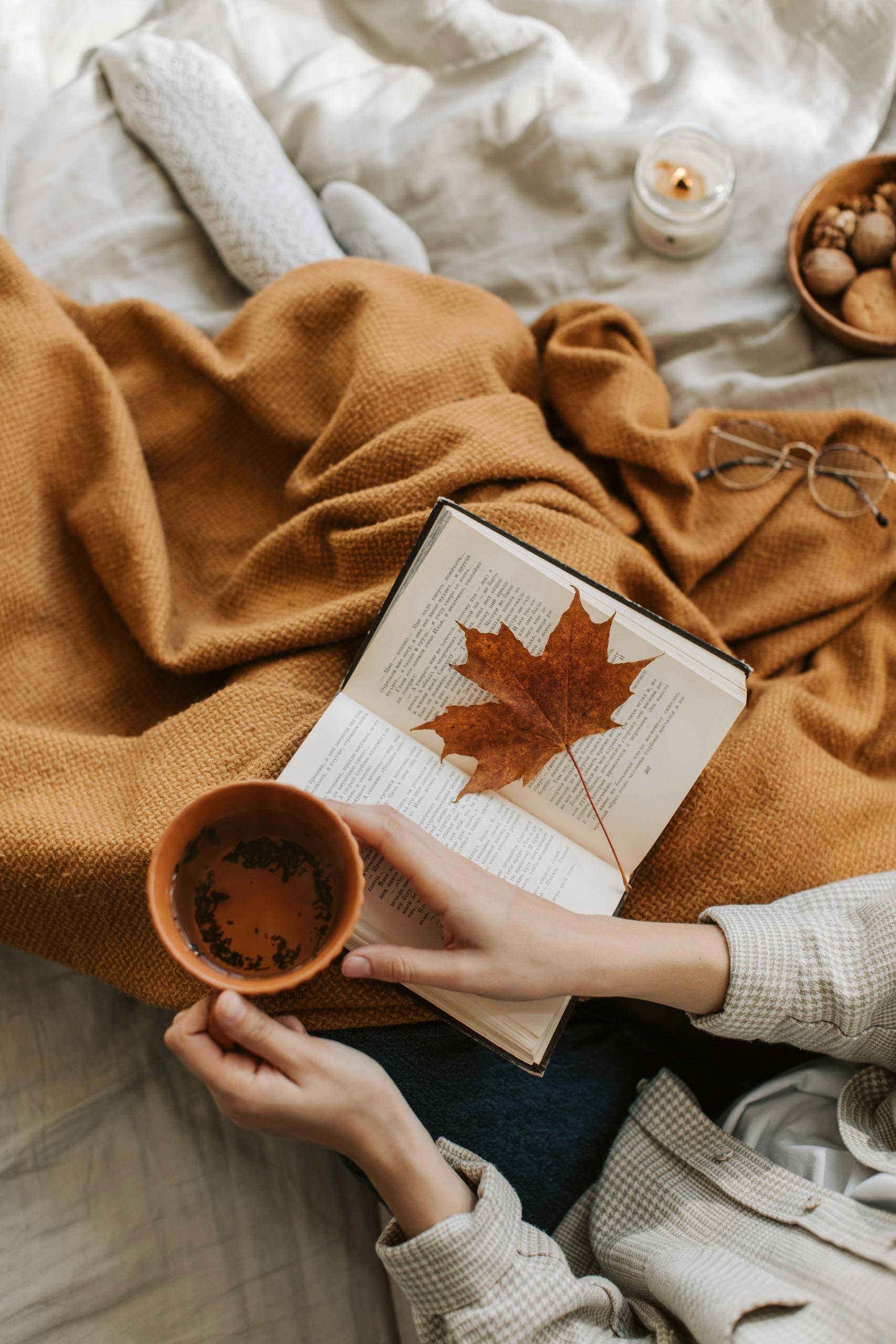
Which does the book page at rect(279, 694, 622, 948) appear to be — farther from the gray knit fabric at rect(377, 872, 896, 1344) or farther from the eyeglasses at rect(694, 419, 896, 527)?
the eyeglasses at rect(694, 419, 896, 527)

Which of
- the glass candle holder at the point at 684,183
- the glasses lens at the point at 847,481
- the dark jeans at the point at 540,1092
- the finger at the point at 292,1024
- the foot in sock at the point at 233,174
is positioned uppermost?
the foot in sock at the point at 233,174

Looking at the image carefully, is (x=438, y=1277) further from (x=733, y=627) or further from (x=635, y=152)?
(x=635, y=152)

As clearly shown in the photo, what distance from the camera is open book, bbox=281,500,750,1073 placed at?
72 cm

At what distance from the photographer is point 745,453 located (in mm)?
957

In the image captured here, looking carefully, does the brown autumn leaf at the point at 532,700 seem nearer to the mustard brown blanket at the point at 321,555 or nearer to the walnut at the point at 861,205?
the mustard brown blanket at the point at 321,555

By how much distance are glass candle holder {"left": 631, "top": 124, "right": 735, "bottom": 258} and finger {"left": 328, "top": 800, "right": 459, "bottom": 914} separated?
2.44ft

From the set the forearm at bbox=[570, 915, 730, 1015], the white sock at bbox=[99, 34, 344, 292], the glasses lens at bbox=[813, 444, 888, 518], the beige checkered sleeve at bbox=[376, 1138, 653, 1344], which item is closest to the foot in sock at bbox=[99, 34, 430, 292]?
the white sock at bbox=[99, 34, 344, 292]

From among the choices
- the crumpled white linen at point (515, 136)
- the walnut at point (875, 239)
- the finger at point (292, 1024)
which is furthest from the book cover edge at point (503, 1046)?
the walnut at point (875, 239)

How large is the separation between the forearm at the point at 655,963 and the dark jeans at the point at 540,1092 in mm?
92

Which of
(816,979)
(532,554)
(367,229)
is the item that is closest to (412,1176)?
(816,979)

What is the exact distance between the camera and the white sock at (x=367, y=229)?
1.01 metres

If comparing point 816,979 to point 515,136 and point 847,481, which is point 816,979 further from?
point 515,136

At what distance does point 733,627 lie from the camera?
0.91m

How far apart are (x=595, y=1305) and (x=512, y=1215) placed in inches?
3.4
